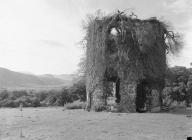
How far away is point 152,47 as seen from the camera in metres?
26.4

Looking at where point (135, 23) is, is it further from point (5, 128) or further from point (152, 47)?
point (5, 128)

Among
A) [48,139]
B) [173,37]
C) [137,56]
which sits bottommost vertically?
[48,139]

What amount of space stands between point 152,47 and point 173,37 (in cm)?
289

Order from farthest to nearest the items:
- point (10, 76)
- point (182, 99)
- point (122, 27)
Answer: point (10, 76) → point (182, 99) → point (122, 27)

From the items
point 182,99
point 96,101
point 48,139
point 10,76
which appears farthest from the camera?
point 10,76

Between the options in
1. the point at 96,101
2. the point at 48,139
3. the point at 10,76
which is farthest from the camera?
the point at 10,76

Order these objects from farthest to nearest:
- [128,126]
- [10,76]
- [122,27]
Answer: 1. [10,76]
2. [122,27]
3. [128,126]

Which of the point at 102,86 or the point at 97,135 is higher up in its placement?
the point at 102,86

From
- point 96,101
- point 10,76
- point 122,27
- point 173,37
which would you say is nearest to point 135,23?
point 122,27

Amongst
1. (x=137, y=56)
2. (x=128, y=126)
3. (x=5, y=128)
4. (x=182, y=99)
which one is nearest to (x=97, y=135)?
(x=128, y=126)

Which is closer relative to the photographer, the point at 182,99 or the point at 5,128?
the point at 5,128

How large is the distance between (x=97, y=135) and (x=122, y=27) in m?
12.5

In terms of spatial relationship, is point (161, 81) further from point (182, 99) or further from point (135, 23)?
point (182, 99)

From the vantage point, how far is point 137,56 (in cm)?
2561
